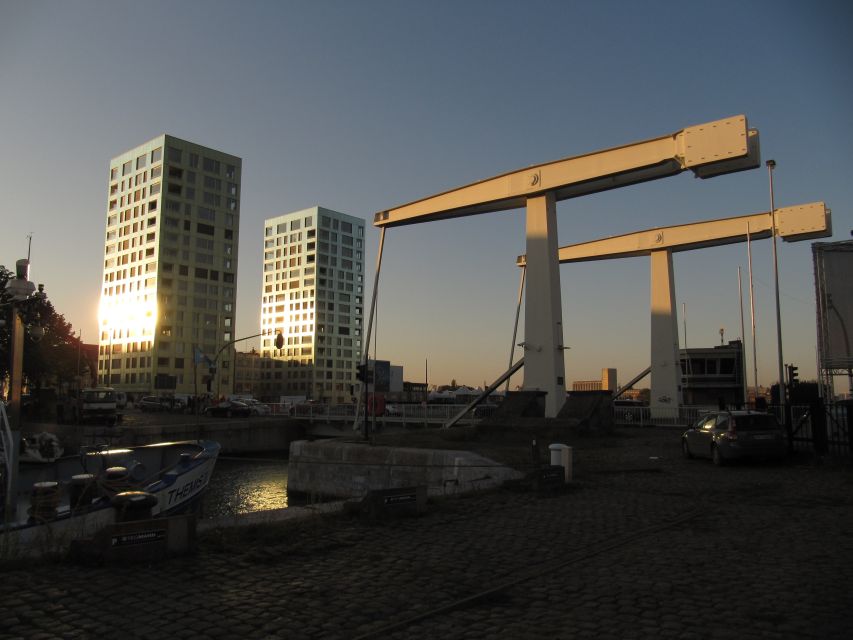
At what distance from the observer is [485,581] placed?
20.2ft

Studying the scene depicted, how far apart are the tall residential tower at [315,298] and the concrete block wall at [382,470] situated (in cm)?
11097

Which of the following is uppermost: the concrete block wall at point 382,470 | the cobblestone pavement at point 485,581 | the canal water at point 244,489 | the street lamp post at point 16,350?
the street lamp post at point 16,350

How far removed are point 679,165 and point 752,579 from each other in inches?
895

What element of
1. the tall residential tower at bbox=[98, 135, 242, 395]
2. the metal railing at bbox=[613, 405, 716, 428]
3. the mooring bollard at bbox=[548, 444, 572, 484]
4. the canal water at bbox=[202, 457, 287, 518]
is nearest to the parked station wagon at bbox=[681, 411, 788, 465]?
the mooring bollard at bbox=[548, 444, 572, 484]

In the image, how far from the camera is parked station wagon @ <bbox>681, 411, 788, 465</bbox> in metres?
15.8

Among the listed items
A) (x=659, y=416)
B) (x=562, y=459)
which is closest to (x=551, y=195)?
(x=659, y=416)

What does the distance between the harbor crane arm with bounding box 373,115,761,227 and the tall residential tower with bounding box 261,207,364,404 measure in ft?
344

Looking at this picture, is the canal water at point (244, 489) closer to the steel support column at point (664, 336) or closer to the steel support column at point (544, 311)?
the steel support column at point (544, 311)

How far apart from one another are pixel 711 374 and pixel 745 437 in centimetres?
3595

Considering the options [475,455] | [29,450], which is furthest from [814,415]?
[29,450]

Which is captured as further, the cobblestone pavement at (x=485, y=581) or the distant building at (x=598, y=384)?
the distant building at (x=598, y=384)

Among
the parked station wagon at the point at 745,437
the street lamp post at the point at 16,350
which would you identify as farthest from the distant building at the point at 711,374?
the street lamp post at the point at 16,350

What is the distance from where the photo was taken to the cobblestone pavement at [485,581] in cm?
486

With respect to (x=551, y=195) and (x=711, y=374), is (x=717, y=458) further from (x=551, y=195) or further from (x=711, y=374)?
(x=711, y=374)
